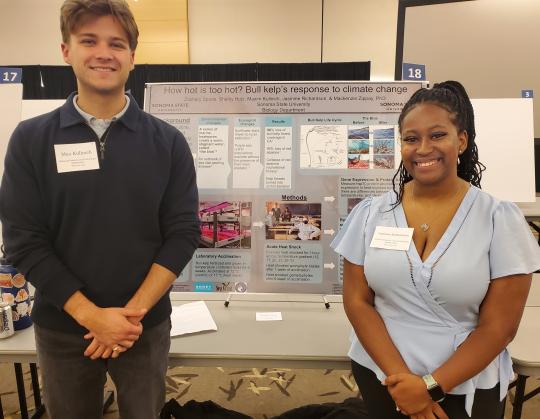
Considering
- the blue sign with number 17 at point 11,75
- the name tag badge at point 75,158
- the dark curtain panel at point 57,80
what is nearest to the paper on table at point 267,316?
the name tag badge at point 75,158

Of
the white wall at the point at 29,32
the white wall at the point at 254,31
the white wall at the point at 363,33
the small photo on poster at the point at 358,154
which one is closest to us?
the small photo on poster at the point at 358,154

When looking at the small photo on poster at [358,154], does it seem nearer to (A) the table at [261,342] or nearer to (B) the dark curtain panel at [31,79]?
(A) the table at [261,342]

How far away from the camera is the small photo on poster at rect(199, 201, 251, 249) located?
196 centimetres

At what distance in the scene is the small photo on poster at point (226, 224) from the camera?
1.96 meters

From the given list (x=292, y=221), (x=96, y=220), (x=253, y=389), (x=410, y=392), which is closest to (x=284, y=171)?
(x=292, y=221)

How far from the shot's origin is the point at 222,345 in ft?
4.89

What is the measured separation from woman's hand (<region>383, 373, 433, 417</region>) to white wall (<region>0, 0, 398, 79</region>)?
594 cm

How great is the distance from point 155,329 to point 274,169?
3.28ft

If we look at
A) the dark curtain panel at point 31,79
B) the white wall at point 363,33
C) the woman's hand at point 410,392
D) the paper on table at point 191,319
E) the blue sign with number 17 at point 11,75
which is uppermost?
the white wall at point 363,33

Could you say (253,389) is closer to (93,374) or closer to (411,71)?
(93,374)

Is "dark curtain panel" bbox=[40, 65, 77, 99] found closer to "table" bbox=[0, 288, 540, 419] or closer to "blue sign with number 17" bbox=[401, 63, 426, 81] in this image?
"blue sign with number 17" bbox=[401, 63, 426, 81]

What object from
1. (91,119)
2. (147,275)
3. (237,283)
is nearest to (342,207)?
(237,283)

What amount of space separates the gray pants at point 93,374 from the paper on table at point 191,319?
348 millimetres

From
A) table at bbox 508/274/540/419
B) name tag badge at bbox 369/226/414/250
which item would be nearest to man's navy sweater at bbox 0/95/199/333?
name tag badge at bbox 369/226/414/250
